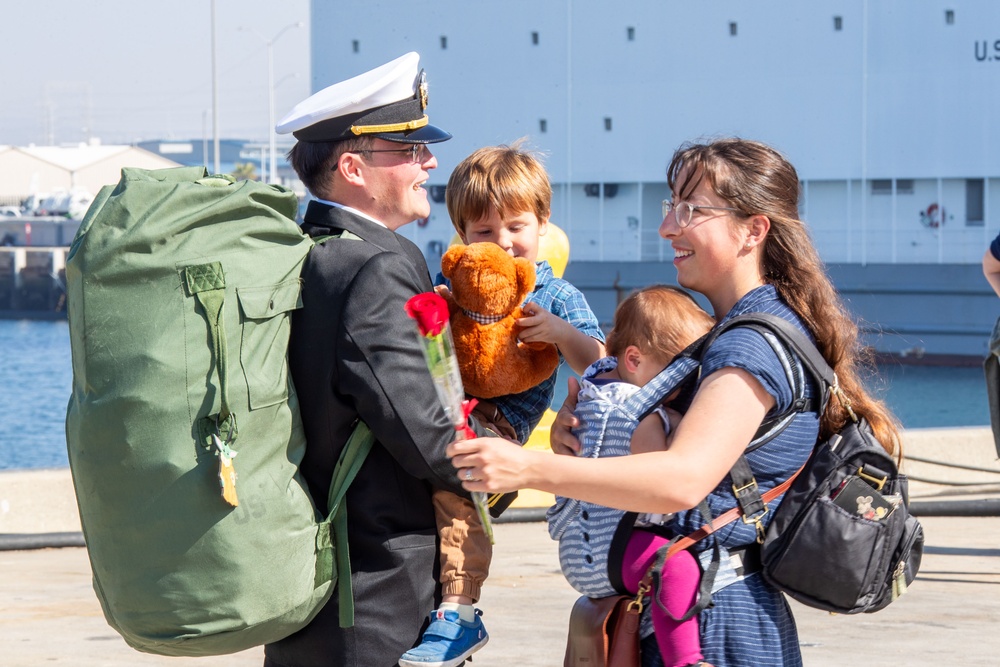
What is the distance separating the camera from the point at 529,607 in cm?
525

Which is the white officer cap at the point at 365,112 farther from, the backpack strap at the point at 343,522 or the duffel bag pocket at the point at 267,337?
the backpack strap at the point at 343,522

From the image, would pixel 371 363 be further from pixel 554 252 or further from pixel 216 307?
pixel 554 252

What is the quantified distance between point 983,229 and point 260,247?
32660 mm

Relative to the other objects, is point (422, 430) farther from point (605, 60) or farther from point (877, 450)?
point (605, 60)

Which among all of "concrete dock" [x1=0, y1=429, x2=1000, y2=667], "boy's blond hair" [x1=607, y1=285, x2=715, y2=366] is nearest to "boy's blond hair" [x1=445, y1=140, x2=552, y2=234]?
"boy's blond hair" [x1=607, y1=285, x2=715, y2=366]

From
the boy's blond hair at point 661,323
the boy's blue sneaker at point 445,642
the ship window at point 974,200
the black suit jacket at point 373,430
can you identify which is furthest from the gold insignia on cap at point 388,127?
the ship window at point 974,200

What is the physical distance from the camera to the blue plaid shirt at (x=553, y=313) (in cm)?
266

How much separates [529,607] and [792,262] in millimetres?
3335

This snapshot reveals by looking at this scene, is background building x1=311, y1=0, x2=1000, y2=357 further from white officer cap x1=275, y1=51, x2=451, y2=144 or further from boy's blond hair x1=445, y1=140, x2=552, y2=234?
white officer cap x1=275, y1=51, x2=451, y2=144

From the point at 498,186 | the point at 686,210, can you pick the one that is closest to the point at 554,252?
the point at 498,186

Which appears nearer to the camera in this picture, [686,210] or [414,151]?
[686,210]

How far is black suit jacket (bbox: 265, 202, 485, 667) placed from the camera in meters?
2.17

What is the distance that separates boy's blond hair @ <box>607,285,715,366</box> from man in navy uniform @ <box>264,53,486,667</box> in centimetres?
37

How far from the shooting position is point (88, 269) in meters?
2.04
